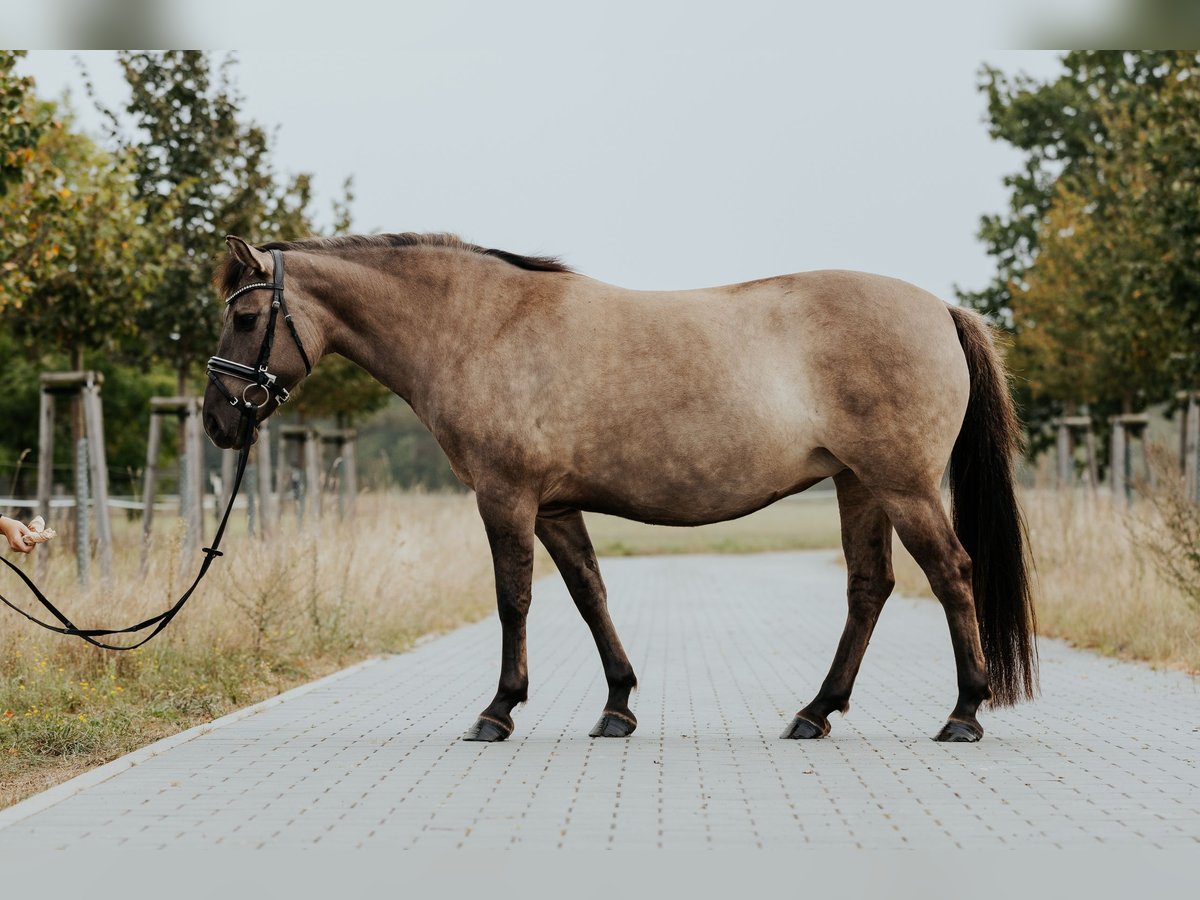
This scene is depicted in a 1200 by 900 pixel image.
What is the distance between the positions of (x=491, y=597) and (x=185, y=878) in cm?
1604

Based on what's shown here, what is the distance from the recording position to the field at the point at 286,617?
8.38 metres

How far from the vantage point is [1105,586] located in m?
14.7

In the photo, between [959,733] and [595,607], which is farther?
[595,607]

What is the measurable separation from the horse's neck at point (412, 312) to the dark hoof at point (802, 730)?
8.61 feet

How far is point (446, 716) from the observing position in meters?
9.02

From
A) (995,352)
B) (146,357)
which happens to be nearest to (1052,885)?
(995,352)

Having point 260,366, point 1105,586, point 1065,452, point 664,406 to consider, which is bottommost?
point 1105,586

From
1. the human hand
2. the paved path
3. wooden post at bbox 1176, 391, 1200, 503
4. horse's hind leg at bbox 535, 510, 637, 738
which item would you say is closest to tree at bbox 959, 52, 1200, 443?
wooden post at bbox 1176, 391, 1200, 503

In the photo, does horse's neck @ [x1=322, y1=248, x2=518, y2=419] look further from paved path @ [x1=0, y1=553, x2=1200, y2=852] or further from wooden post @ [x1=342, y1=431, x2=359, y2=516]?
wooden post @ [x1=342, y1=431, x2=359, y2=516]

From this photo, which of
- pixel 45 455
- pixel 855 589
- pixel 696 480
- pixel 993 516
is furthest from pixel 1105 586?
pixel 45 455

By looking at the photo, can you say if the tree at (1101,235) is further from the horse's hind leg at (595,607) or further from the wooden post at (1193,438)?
the horse's hind leg at (595,607)

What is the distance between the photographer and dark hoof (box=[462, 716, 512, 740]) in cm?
782

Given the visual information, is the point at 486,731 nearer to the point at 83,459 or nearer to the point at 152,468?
the point at 83,459

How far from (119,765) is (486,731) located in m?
1.86
